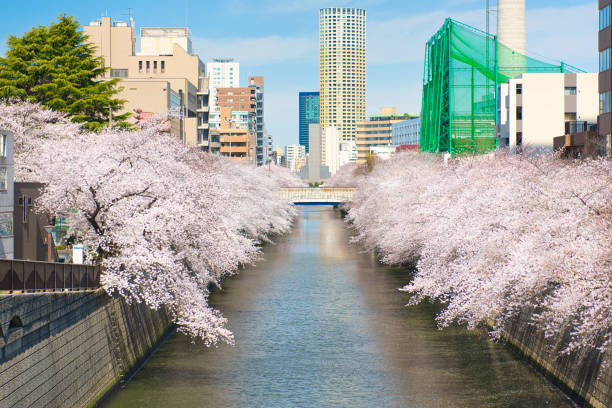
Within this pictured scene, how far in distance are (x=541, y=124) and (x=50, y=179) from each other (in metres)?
57.8

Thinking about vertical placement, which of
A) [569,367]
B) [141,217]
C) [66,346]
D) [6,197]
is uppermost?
[6,197]

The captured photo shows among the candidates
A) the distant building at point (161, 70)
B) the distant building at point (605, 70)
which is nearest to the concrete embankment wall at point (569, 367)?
the distant building at point (605, 70)

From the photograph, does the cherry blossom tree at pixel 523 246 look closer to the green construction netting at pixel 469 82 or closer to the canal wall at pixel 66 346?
the canal wall at pixel 66 346

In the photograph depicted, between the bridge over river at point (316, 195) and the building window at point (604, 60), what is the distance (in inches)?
2378

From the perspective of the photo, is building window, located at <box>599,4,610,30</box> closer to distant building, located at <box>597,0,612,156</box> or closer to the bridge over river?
distant building, located at <box>597,0,612,156</box>

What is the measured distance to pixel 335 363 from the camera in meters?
27.9

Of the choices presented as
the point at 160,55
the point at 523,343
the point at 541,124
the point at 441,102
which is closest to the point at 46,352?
the point at 523,343

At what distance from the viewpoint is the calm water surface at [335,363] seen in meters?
23.6

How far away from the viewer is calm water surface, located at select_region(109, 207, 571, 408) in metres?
23.6

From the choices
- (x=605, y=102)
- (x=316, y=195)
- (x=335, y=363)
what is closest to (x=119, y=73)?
(x=316, y=195)

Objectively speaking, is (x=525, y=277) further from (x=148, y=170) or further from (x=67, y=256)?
(x=67, y=256)

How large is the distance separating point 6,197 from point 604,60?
3770cm

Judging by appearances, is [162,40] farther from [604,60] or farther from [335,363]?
[335,363]

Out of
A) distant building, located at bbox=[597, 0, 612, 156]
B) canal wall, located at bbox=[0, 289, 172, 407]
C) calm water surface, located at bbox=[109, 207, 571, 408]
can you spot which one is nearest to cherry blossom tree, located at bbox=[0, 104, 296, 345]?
canal wall, located at bbox=[0, 289, 172, 407]
